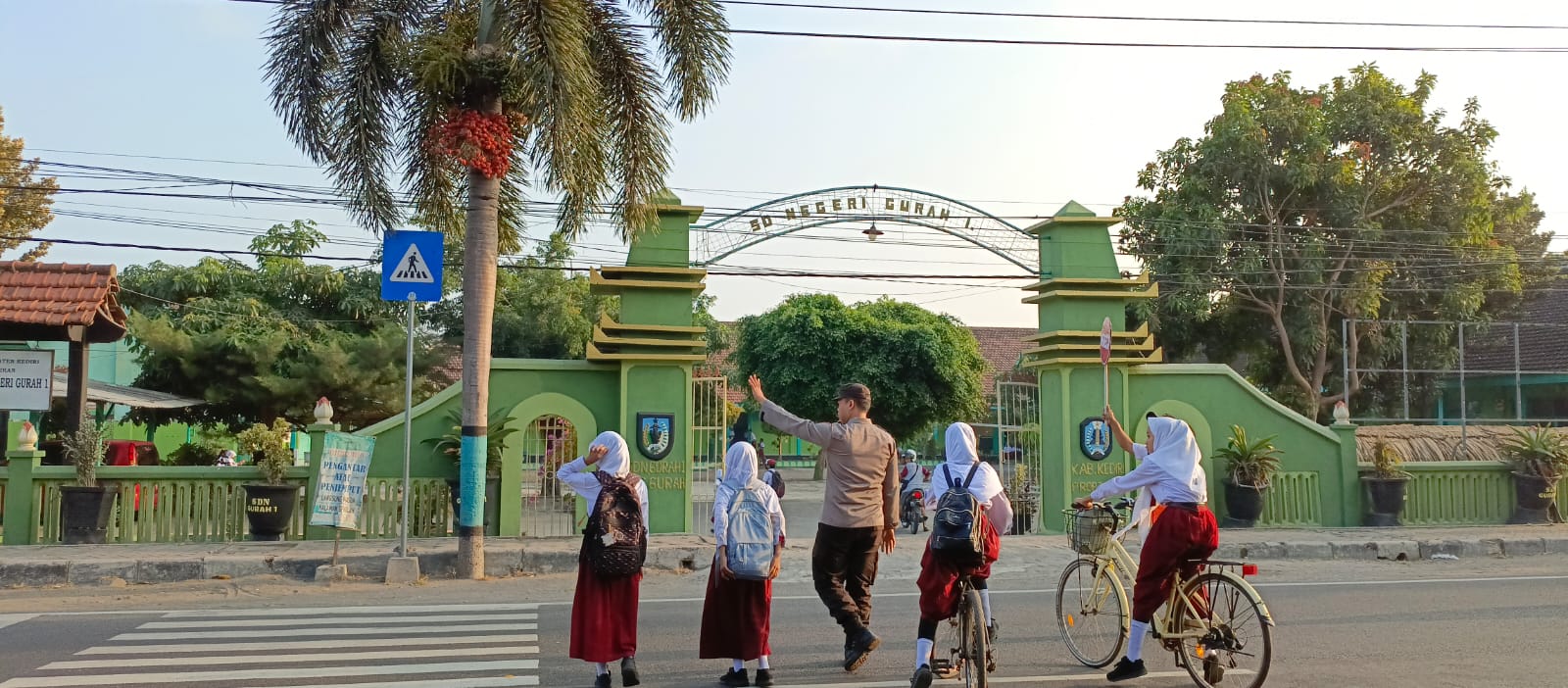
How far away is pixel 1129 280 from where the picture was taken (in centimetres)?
1617

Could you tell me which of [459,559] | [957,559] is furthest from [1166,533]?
[459,559]

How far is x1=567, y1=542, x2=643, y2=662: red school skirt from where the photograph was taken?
6.77m

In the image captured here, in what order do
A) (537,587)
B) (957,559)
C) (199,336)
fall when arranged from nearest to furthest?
(957,559), (537,587), (199,336)

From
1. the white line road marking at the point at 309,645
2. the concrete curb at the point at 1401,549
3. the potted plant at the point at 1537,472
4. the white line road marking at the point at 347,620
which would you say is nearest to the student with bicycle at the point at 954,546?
the white line road marking at the point at 309,645

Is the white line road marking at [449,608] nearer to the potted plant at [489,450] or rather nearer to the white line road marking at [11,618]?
the white line road marking at [11,618]

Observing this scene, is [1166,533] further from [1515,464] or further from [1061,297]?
[1515,464]

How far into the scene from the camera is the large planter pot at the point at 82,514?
13.3m

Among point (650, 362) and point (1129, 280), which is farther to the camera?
point (1129, 280)

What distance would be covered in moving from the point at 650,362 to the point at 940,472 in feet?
28.3

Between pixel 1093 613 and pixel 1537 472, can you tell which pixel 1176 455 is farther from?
pixel 1537 472

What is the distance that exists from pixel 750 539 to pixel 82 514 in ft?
33.9

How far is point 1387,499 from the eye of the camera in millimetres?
16344

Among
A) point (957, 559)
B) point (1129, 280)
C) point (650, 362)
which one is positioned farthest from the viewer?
point (1129, 280)

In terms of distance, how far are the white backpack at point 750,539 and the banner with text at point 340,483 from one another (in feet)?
21.6
